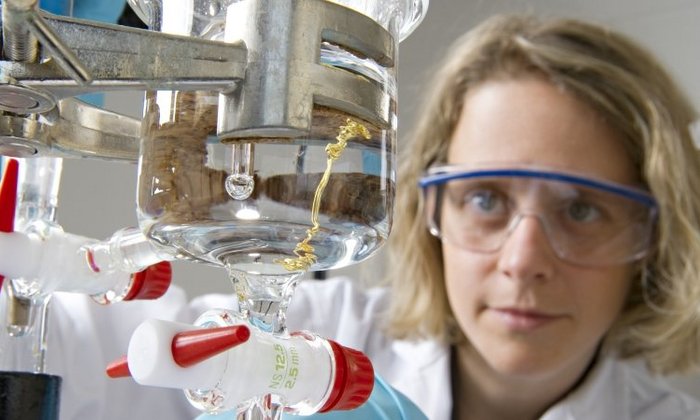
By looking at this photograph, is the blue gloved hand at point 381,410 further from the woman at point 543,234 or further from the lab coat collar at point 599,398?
the lab coat collar at point 599,398

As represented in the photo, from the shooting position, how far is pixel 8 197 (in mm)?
348

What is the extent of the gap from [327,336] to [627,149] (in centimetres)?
51

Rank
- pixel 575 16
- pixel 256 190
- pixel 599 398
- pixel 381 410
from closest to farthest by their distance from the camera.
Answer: pixel 256 190
pixel 381 410
pixel 599 398
pixel 575 16

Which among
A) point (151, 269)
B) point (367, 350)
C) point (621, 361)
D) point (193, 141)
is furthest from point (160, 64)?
point (621, 361)

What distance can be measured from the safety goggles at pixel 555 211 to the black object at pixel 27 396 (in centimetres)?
70

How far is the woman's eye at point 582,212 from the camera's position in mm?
954

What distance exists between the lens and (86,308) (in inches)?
34.5

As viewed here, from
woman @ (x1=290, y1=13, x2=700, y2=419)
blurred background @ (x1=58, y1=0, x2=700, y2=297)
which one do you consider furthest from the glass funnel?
blurred background @ (x1=58, y1=0, x2=700, y2=297)

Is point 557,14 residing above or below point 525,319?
above

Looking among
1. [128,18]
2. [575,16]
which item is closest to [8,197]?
[128,18]

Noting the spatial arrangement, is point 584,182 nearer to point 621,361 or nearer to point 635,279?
point 635,279

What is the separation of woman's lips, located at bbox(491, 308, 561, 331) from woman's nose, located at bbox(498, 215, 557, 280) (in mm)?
43

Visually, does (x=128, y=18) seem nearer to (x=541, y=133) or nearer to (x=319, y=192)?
(x=319, y=192)

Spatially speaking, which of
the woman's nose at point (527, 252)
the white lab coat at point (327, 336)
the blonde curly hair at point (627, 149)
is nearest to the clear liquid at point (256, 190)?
the white lab coat at point (327, 336)
